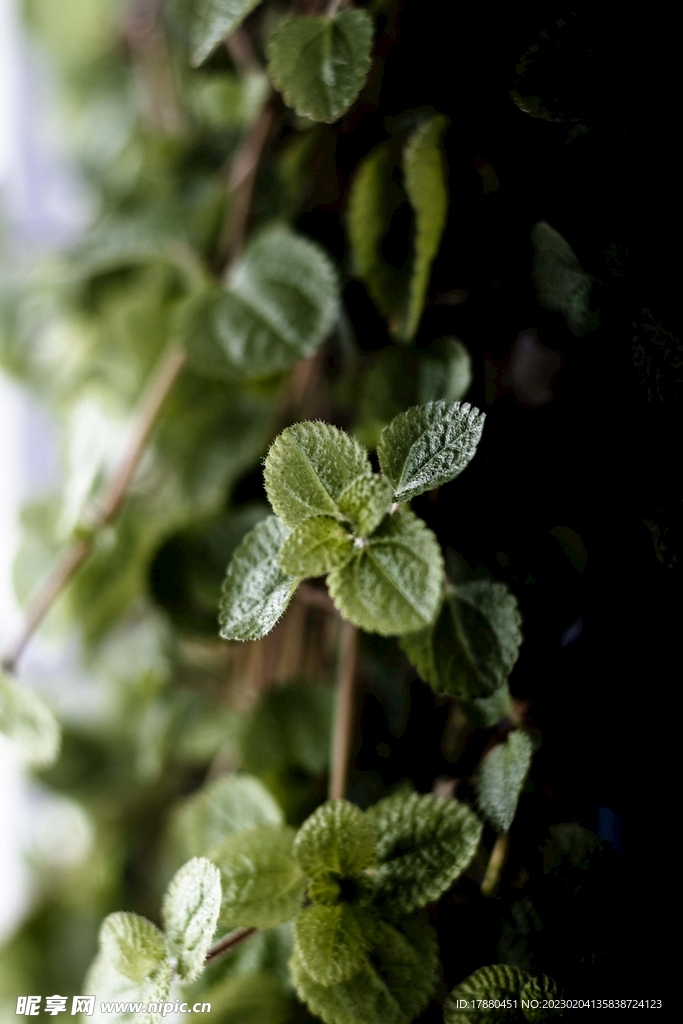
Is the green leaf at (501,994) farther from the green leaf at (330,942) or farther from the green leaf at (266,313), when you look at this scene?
the green leaf at (266,313)

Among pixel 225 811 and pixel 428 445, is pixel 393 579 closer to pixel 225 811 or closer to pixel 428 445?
pixel 428 445

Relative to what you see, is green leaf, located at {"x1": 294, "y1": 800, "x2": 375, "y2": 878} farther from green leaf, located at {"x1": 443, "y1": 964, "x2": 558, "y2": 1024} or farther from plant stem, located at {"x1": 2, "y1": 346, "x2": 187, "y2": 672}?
plant stem, located at {"x1": 2, "y1": 346, "x2": 187, "y2": 672}

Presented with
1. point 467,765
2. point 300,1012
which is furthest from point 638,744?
point 300,1012

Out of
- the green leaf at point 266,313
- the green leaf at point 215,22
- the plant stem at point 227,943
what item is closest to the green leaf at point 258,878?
the plant stem at point 227,943

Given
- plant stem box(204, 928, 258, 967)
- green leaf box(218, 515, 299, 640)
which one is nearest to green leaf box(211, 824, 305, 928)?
plant stem box(204, 928, 258, 967)

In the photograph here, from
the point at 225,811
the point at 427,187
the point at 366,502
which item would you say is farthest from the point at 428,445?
the point at 225,811

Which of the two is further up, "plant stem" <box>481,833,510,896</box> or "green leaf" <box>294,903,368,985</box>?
"green leaf" <box>294,903,368,985</box>
